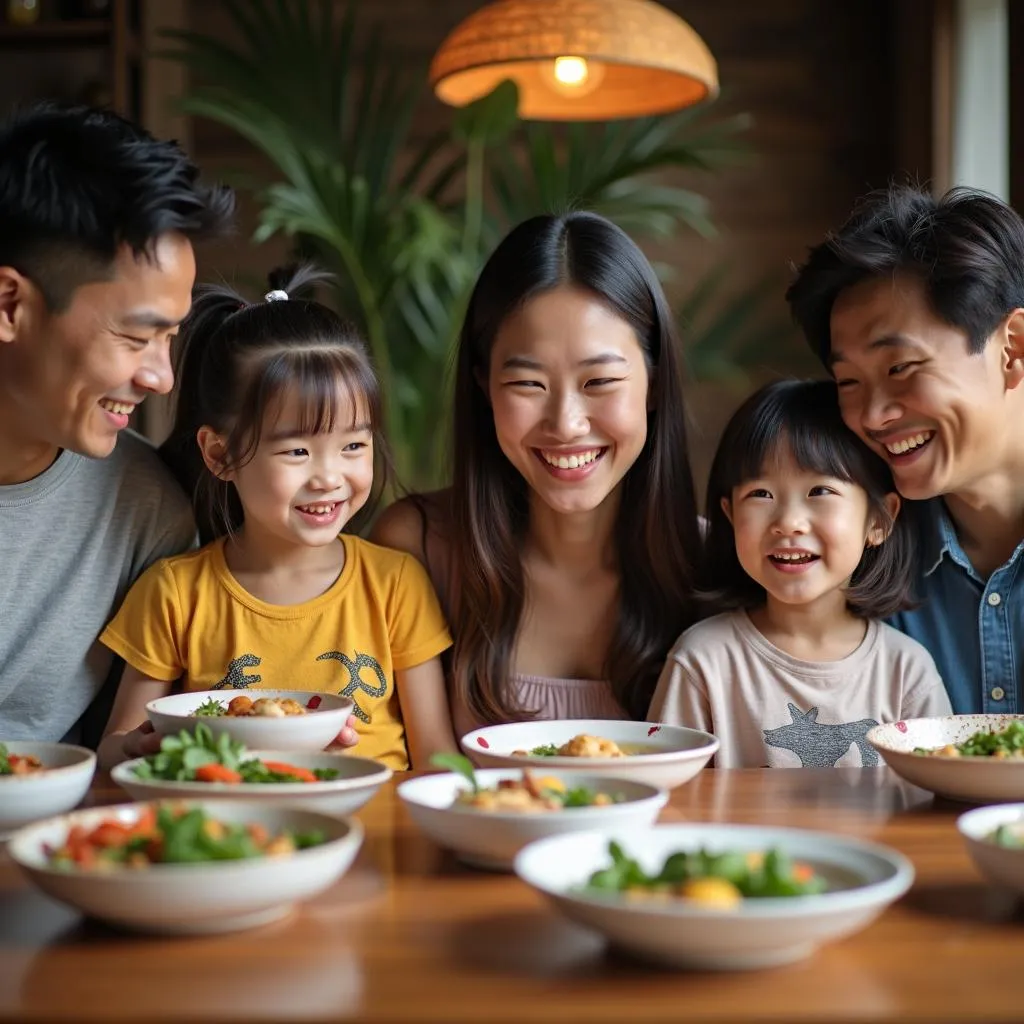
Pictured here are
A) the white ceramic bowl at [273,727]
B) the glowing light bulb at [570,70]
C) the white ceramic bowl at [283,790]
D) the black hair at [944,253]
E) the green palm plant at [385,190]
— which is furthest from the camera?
the green palm plant at [385,190]

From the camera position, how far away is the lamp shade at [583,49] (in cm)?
288

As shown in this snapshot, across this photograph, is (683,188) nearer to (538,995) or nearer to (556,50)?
(556,50)

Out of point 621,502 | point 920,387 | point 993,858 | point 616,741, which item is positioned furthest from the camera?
point 621,502

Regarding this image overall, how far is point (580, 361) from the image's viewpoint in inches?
84.0

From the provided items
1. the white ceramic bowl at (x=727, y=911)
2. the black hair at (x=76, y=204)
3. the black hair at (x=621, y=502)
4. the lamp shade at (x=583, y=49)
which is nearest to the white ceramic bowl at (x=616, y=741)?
the white ceramic bowl at (x=727, y=911)

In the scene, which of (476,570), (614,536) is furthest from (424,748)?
(614,536)

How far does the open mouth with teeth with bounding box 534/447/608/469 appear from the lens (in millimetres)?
2154

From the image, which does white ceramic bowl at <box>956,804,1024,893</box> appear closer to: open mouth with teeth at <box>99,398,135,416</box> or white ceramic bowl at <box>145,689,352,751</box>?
white ceramic bowl at <box>145,689,352,751</box>

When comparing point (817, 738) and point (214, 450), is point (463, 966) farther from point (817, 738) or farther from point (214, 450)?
point (214, 450)

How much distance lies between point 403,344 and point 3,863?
3327mm

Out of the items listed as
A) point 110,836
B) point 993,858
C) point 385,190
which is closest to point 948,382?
point 993,858

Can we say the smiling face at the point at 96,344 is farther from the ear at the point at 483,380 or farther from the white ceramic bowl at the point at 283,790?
the white ceramic bowl at the point at 283,790

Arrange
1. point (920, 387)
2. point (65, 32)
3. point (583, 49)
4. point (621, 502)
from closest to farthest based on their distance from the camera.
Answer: point (920, 387) → point (621, 502) → point (583, 49) → point (65, 32)

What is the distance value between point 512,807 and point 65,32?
4.48 meters
